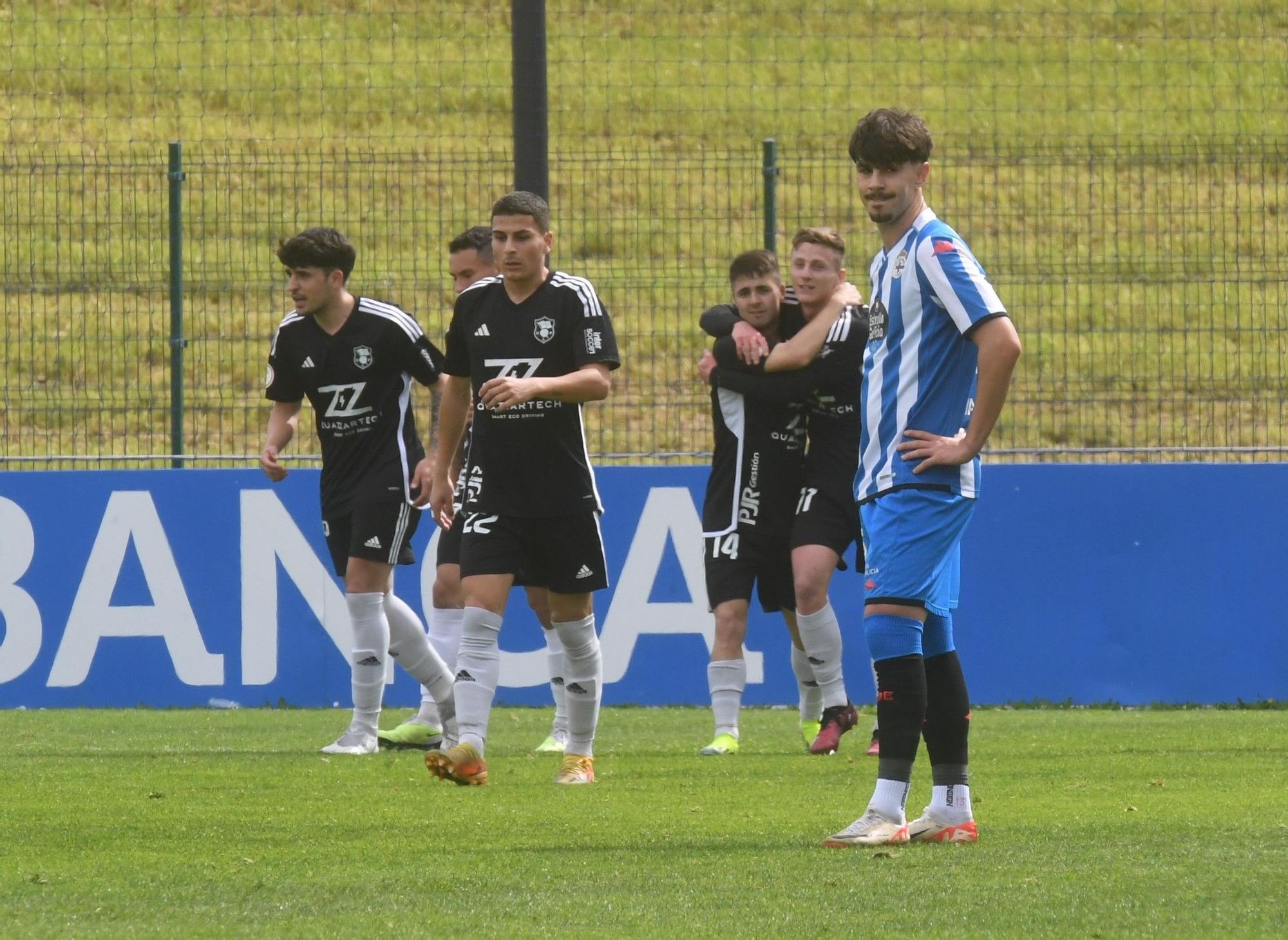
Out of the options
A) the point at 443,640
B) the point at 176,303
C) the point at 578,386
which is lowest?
the point at 443,640

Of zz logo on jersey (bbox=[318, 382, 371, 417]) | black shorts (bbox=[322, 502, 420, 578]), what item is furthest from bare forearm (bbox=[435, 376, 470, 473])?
zz logo on jersey (bbox=[318, 382, 371, 417])

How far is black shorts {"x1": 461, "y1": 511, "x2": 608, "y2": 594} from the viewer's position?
6.43 meters

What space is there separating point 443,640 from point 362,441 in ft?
3.73

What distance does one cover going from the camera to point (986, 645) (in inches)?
394

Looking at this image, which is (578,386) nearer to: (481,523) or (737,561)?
(481,523)

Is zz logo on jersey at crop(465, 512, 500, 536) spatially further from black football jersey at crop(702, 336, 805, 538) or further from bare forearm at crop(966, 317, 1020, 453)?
bare forearm at crop(966, 317, 1020, 453)

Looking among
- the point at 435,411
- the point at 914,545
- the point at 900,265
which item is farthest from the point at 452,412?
the point at 914,545

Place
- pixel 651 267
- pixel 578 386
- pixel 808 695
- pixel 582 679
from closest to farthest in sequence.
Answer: pixel 578 386
pixel 582 679
pixel 808 695
pixel 651 267

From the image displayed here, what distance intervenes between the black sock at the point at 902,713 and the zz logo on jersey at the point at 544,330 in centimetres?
203

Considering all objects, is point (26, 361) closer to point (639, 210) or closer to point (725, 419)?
point (639, 210)

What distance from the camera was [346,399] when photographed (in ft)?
25.3

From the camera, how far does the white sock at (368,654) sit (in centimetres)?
769

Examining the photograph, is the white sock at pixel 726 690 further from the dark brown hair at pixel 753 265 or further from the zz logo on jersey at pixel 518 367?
the zz logo on jersey at pixel 518 367

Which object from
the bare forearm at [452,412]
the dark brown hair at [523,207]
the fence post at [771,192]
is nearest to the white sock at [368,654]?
the bare forearm at [452,412]
